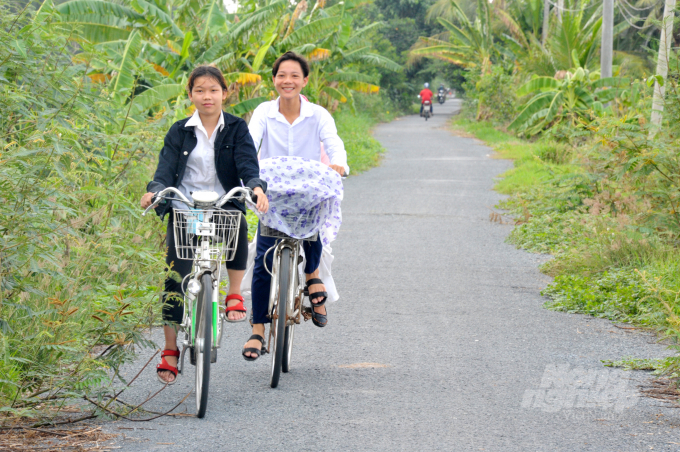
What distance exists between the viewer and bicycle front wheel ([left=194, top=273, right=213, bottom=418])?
13.9 ft

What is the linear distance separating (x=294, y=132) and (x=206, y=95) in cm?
81

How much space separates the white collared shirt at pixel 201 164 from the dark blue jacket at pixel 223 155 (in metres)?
0.03

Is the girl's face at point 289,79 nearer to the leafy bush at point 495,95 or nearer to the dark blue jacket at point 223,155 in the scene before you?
the dark blue jacket at point 223,155

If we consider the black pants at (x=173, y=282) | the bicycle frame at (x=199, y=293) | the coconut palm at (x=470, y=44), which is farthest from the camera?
the coconut palm at (x=470, y=44)

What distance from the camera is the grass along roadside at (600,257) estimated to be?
6492mm

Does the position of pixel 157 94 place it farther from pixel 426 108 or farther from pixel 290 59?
pixel 426 108

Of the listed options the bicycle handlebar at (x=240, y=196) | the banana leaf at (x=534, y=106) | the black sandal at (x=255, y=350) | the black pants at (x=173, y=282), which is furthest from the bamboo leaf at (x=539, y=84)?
the bicycle handlebar at (x=240, y=196)

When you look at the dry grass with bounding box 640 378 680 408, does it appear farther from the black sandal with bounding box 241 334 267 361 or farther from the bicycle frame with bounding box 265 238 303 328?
the black sandal with bounding box 241 334 267 361

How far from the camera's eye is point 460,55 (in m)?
41.5

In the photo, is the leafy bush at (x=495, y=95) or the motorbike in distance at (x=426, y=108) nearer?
the leafy bush at (x=495, y=95)

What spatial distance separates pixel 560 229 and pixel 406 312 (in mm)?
4454

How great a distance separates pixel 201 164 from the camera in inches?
187

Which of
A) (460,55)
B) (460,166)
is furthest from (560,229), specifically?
(460,55)

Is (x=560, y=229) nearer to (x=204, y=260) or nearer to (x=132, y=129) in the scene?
(x=132, y=129)
